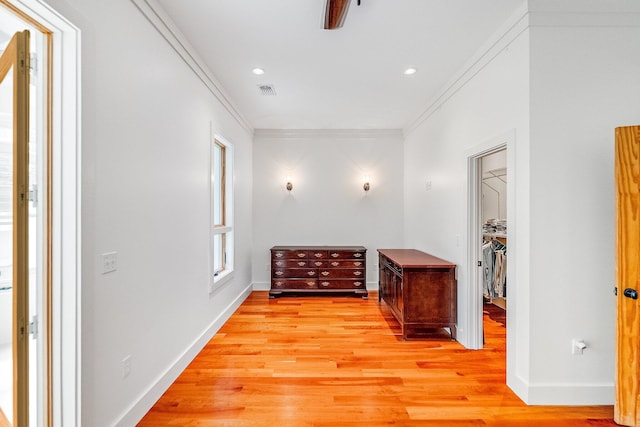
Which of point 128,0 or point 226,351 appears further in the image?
point 226,351

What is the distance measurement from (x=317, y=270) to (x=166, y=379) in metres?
2.89

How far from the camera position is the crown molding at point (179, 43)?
2105 mm

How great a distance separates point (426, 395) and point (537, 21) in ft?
8.94

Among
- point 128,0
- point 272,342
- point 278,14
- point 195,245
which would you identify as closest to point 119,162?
point 128,0

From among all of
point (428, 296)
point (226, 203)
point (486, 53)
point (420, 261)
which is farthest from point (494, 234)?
point (226, 203)

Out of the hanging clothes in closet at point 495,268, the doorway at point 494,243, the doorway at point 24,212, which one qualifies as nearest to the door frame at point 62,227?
the doorway at point 24,212

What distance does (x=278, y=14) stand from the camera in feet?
7.42

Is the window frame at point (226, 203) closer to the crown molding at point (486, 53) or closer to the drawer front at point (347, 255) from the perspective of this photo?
the drawer front at point (347, 255)

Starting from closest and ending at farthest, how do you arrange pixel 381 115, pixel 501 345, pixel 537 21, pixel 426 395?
pixel 537 21 → pixel 426 395 → pixel 501 345 → pixel 381 115

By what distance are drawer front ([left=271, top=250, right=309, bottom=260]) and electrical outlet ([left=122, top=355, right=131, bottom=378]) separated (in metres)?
3.15

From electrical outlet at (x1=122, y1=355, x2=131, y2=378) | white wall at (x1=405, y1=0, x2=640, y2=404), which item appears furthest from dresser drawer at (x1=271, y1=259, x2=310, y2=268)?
white wall at (x1=405, y1=0, x2=640, y2=404)

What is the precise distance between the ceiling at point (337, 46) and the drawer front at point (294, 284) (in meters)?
2.58

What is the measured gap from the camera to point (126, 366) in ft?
6.22

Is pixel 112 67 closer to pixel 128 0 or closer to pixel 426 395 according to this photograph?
pixel 128 0
